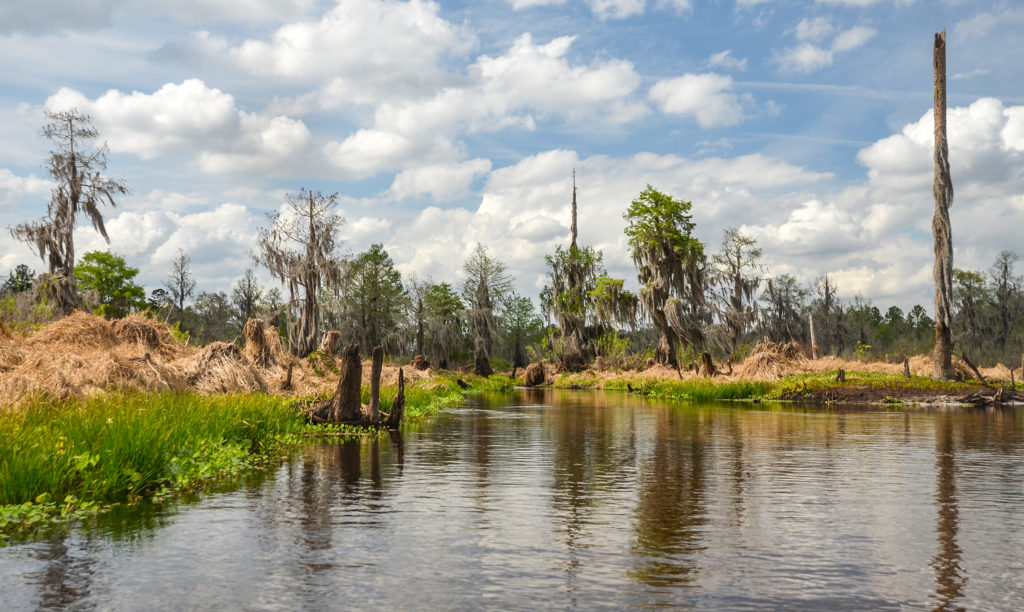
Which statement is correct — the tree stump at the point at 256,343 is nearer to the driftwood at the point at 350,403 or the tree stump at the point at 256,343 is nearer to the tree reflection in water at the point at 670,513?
the driftwood at the point at 350,403

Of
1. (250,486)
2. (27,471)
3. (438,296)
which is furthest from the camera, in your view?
(438,296)

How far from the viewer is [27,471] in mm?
8578

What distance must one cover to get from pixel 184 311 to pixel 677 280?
72.4 meters

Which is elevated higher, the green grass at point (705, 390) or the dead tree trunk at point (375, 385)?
the dead tree trunk at point (375, 385)

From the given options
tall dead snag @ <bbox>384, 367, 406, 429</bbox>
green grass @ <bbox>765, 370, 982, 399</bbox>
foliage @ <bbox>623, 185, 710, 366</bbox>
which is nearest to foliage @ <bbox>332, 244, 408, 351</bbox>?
foliage @ <bbox>623, 185, 710, 366</bbox>

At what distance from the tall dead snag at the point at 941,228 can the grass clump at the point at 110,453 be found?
33846mm

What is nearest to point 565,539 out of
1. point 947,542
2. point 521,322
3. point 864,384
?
point 947,542

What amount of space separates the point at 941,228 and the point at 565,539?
37.1 m

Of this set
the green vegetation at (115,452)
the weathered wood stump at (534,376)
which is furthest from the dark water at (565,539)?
the weathered wood stump at (534,376)

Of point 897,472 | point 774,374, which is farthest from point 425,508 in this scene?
point 774,374

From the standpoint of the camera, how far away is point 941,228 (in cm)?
3812

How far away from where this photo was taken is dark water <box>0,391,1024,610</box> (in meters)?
6.12

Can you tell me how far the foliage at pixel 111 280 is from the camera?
77.8 meters

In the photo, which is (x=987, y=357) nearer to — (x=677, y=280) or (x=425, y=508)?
(x=677, y=280)
